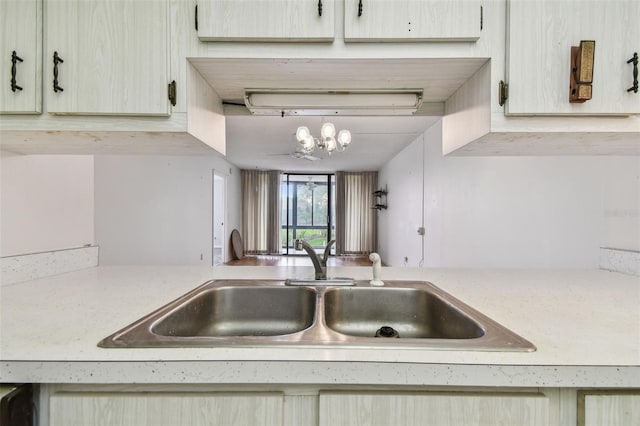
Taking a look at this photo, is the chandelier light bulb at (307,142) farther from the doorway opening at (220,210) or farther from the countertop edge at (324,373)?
the doorway opening at (220,210)

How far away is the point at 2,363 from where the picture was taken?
57 centimetres

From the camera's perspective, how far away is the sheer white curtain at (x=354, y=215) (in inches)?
323

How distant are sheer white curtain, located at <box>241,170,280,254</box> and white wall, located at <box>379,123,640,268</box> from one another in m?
5.26

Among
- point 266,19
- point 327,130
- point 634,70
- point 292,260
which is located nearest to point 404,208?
point 327,130

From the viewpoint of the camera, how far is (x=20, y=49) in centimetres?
85

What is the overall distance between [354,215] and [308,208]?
1.49m

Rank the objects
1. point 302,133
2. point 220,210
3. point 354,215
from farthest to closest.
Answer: point 354,215 → point 220,210 → point 302,133

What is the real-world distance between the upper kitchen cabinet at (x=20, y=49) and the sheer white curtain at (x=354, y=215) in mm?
7496

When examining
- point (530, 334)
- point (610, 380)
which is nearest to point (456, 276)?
point (530, 334)

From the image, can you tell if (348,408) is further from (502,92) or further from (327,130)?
(327,130)

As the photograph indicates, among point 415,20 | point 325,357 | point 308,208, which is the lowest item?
point 325,357

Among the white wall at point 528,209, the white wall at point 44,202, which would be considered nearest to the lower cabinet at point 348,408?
the white wall at point 44,202

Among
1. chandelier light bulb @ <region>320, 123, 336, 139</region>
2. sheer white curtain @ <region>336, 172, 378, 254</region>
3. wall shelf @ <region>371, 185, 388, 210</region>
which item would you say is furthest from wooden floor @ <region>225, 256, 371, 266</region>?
chandelier light bulb @ <region>320, 123, 336, 139</region>

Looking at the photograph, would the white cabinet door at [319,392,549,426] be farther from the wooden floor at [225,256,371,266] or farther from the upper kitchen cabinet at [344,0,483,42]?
the wooden floor at [225,256,371,266]
